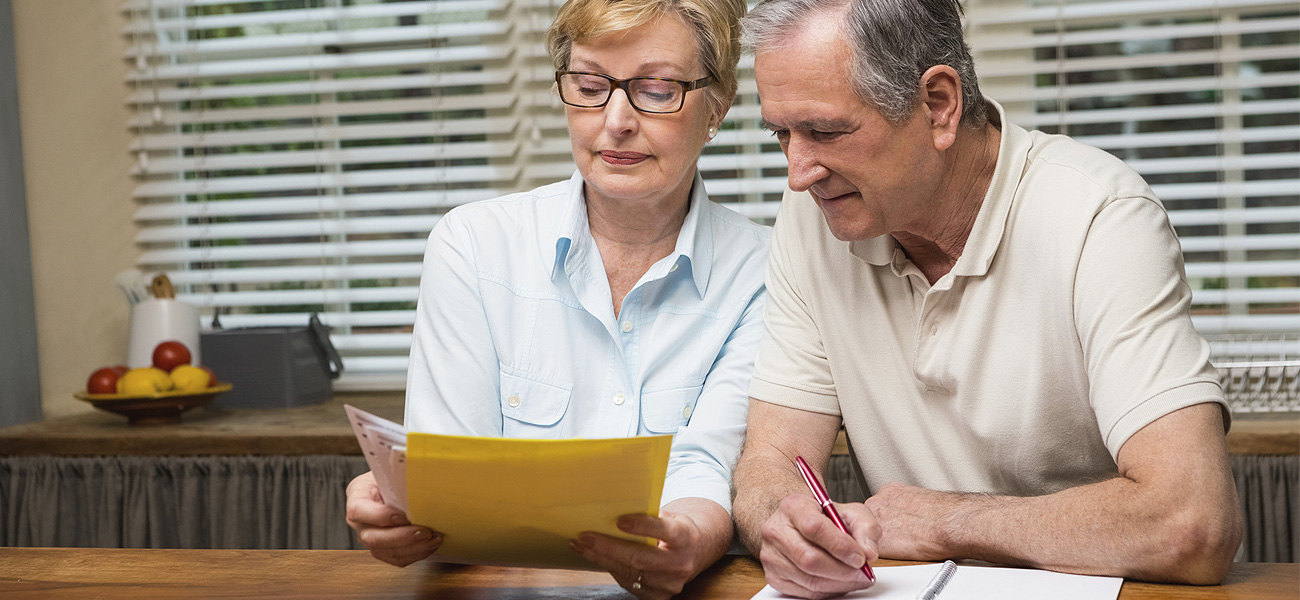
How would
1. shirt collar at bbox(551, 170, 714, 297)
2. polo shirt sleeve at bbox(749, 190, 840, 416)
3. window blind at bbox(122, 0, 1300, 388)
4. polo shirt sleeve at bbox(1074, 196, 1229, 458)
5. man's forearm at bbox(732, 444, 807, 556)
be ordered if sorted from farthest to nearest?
1. window blind at bbox(122, 0, 1300, 388)
2. shirt collar at bbox(551, 170, 714, 297)
3. polo shirt sleeve at bbox(749, 190, 840, 416)
4. man's forearm at bbox(732, 444, 807, 556)
5. polo shirt sleeve at bbox(1074, 196, 1229, 458)

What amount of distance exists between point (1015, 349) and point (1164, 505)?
11.2 inches

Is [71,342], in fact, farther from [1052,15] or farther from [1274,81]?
[1274,81]

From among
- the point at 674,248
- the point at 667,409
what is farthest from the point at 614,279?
the point at 667,409

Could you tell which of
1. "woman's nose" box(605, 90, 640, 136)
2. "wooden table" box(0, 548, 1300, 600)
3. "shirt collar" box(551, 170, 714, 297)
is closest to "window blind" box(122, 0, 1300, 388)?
"shirt collar" box(551, 170, 714, 297)

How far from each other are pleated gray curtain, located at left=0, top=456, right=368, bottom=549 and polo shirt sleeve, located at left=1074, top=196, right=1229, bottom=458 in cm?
180

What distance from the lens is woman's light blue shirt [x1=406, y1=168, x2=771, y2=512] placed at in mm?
1537

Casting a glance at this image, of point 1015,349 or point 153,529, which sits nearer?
point 1015,349

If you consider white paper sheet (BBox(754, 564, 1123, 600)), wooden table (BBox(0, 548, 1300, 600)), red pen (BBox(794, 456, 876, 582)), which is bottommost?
wooden table (BBox(0, 548, 1300, 600))

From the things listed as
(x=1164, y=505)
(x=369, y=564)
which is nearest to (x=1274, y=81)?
(x=1164, y=505)

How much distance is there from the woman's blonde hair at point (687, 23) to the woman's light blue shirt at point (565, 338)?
0.21 m

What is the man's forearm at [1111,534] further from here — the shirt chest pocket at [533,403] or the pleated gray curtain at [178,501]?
the pleated gray curtain at [178,501]

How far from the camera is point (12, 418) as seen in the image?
304cm

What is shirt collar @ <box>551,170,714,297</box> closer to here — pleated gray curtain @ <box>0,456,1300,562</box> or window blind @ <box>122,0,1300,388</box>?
pleated gray curtain @ <box>0,456,1300,562</box>

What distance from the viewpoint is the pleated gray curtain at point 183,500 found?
2.54m
